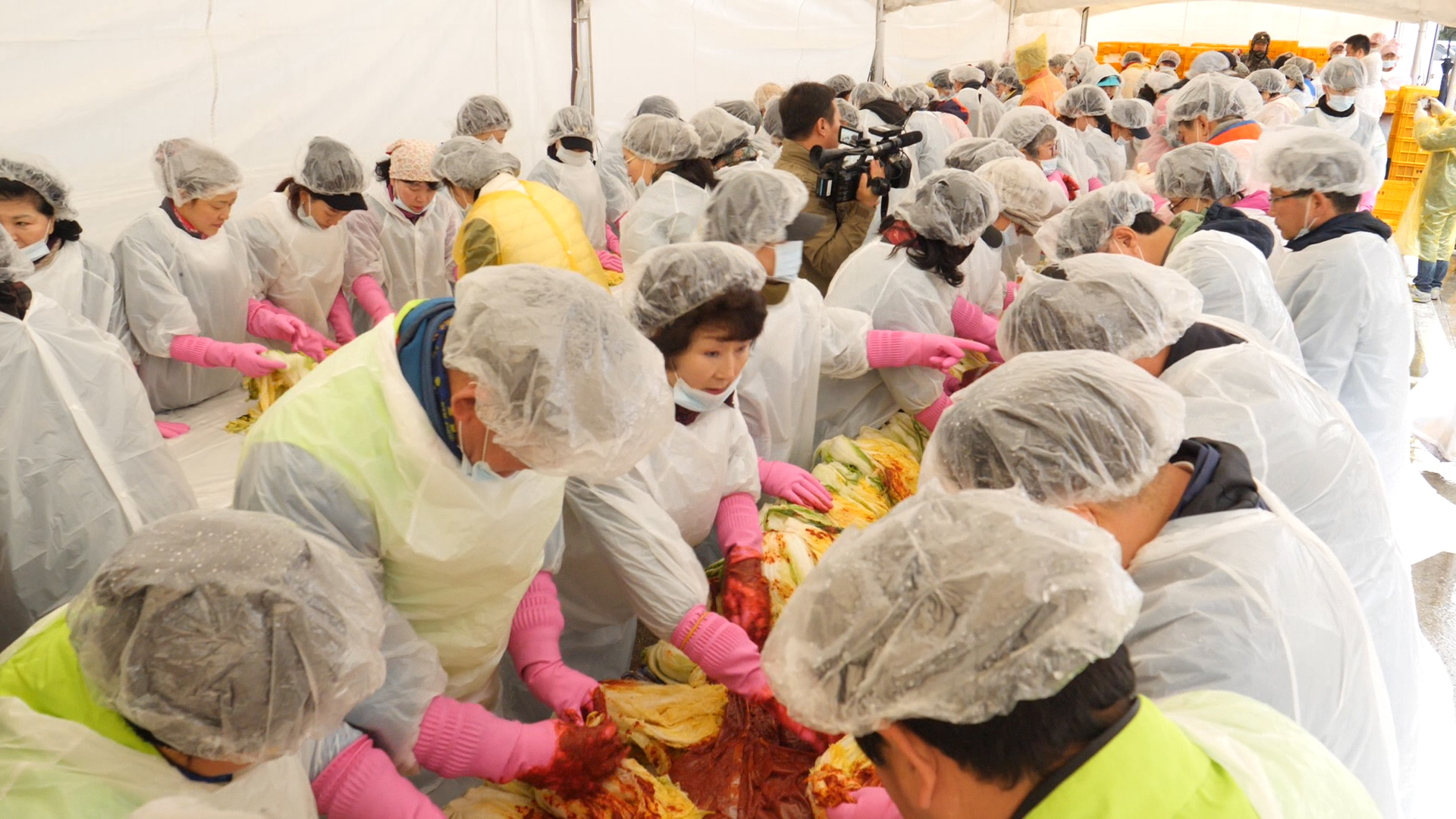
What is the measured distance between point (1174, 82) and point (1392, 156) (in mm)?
2350

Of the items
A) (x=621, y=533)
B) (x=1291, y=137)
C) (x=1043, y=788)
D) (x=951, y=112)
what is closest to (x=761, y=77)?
(x=951, y=112)

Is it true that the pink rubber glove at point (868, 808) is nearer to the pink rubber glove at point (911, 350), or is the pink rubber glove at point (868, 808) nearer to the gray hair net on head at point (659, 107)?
the pink rubber glove at point (911, 350)

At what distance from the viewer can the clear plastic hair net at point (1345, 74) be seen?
7297mm

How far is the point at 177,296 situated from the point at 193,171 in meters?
0.44

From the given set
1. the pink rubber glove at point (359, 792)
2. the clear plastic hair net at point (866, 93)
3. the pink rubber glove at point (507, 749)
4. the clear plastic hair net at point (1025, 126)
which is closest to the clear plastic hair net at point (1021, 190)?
the clear plastic hair net at point (1025, 126)

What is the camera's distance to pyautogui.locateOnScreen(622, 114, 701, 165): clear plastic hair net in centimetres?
491

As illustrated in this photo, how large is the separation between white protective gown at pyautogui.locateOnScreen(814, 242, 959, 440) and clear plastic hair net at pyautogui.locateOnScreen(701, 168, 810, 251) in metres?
0.35

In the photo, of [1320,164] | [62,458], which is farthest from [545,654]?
[1320,164]

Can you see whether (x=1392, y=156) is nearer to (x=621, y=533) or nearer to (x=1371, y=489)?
(x=1371, y=489)

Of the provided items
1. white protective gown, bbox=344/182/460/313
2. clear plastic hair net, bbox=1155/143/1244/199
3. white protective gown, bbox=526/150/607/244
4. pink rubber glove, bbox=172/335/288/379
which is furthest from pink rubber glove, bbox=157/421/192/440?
clear plastic hair net, bbox=1155/143/1244/199

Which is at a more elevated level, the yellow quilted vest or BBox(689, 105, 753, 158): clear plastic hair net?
BBox(689, 105, 753, 158): clear plastic hair net

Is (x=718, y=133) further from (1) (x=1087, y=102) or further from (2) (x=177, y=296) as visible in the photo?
(1) (x=1087, y=102)

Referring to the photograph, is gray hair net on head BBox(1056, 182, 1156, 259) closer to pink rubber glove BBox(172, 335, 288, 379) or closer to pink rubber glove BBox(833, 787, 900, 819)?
pink rubber glove BBox(833, 787, 900, 819)

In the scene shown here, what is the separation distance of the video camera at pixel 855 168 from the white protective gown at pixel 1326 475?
79.7 inches
